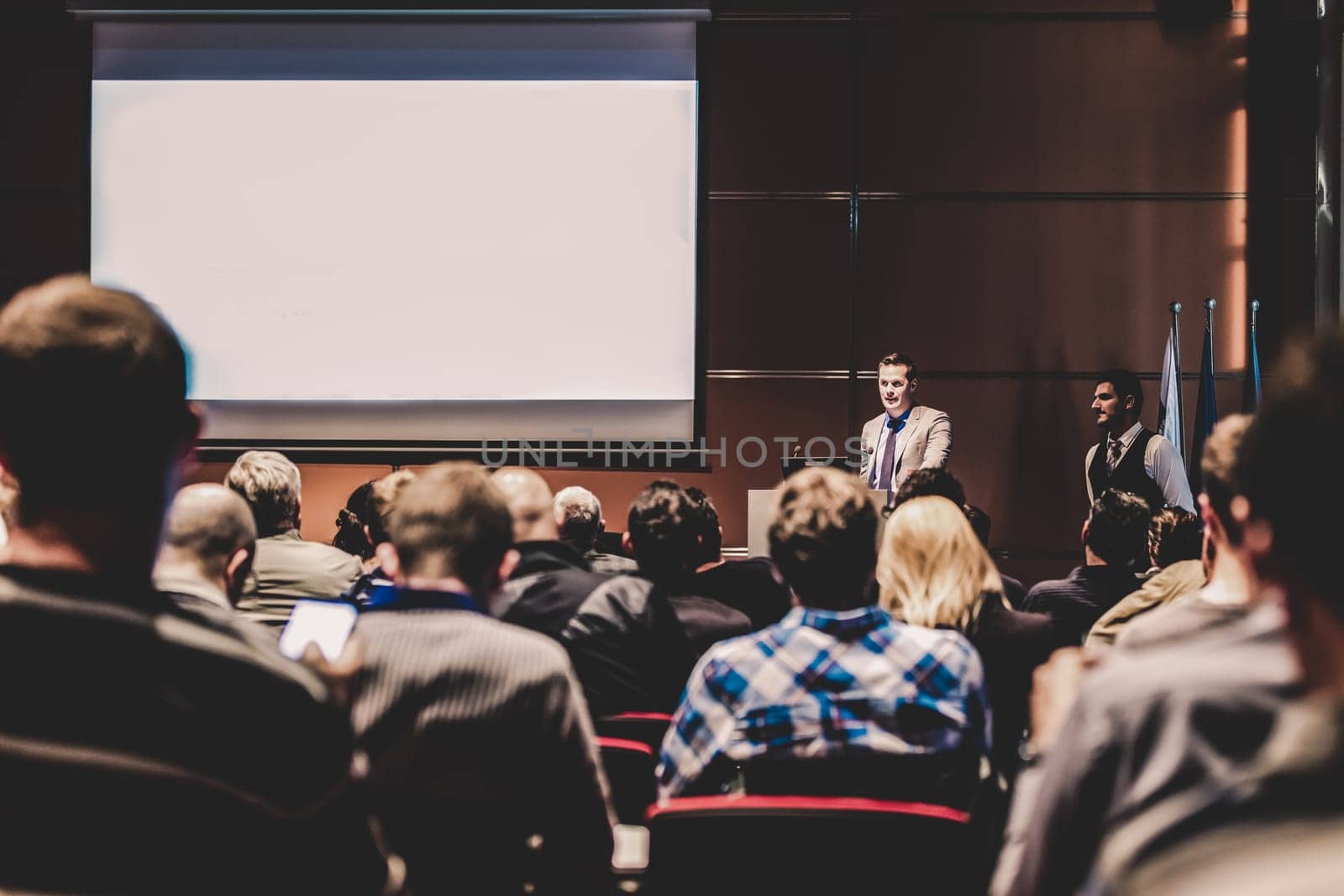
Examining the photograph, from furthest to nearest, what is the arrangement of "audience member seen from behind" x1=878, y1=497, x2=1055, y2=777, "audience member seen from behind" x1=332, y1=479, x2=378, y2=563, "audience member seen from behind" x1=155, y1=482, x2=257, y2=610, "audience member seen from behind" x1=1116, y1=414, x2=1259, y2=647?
"audience member seen from behind" x1=332, y1=479, x2=378, y2=563, "audience member seen from behind" x1=878, y1=497, x2=1055, y2=777, "audience member seen from behind" x1=155, y1=482, x2=257, y2=610, "audience member seen from behind" x1=1116, y1=414, x2=1259, y2=647

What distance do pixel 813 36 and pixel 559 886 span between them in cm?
596

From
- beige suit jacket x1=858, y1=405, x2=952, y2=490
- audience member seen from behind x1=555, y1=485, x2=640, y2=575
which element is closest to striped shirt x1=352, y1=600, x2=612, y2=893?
audience member seen from behind x1=555, y1=485, x2=640, y2=575

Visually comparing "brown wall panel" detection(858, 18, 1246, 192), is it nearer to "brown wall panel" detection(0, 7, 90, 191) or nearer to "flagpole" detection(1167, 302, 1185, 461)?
"flagpole" detection(1167, 302, 1185, 461)

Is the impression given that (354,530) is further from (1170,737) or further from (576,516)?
(1170,737)

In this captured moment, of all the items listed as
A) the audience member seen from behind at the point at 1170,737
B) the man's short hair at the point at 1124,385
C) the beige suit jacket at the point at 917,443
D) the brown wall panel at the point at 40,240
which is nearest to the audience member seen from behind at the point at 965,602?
the audience member seen from behind at the point at 1170,737

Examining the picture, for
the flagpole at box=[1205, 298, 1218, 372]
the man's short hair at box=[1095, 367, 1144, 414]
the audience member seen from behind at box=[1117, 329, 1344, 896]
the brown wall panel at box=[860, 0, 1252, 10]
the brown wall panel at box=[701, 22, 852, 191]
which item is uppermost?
the brown wall panel at box=[860, 0, 1252, 10]

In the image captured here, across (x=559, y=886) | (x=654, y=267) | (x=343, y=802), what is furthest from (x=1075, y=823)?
(x=654, y=267)

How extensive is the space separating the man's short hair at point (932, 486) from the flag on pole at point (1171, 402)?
306 centimetres

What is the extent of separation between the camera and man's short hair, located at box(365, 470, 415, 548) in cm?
318

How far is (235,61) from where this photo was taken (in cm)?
660

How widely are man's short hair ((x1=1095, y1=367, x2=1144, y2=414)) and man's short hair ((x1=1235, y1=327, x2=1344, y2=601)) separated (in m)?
5.66

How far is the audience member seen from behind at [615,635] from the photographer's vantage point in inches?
98.0

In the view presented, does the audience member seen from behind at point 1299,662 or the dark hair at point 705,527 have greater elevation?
the audience member seen from behind at point 1299,662

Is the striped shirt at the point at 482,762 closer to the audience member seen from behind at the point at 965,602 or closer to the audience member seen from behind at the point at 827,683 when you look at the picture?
the audience member seen from behind at the point at 827,683
